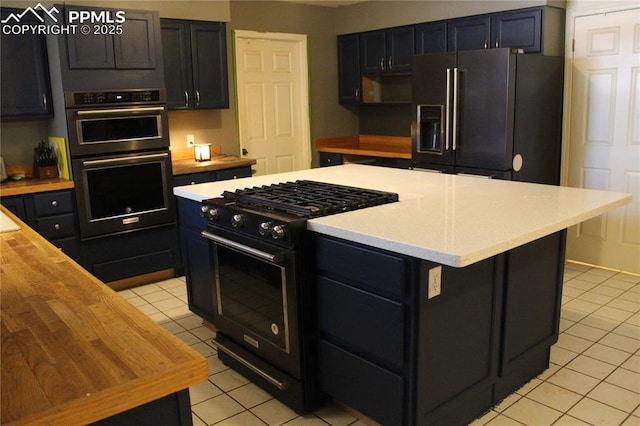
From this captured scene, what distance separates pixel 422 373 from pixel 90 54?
3.19 metres

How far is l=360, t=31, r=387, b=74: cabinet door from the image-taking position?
5592 mm

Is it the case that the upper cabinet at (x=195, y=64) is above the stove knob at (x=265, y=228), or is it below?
above

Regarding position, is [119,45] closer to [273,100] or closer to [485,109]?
[273,100]

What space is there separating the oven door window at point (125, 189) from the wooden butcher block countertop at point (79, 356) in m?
2.39

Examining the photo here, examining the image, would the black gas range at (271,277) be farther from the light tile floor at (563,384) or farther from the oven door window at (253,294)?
the light tile floor at (563,384)

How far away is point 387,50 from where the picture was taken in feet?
18.2

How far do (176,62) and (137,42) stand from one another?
0.60 meters

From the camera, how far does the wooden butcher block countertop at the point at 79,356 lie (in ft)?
3.40

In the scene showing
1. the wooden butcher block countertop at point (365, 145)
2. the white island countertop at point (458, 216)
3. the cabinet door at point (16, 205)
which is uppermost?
the wooden butcher block countertop at point (365, 145)

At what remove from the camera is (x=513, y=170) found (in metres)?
4.14

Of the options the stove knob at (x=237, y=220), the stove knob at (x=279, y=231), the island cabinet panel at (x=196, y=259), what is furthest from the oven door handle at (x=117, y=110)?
the stove knob at (x=279, y=231)

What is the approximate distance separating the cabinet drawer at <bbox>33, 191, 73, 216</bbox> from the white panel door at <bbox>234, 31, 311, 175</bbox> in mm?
2086

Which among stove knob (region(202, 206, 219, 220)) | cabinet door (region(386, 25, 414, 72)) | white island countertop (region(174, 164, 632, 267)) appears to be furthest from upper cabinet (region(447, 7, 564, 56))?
stove knob (region(202, 206, 219, 220))

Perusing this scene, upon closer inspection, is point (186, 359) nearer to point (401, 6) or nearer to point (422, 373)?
point (422, 373)
